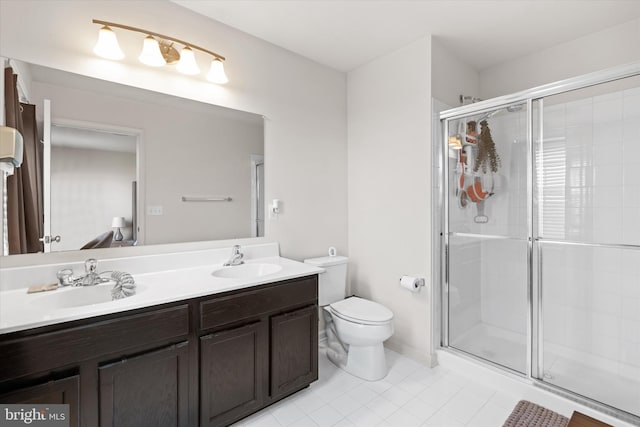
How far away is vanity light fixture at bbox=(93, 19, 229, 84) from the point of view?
1692 mm

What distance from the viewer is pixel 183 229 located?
205 cm

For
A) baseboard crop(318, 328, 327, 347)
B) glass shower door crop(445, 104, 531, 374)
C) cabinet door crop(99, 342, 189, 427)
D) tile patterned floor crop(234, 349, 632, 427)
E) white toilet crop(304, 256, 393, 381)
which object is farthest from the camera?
baseboard crop(318, 328, 327, 347)

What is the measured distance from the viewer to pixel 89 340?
1.26m

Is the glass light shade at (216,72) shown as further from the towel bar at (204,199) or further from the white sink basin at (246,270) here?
the white sink basin at (246,270)

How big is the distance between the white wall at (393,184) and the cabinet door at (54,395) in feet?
7.00

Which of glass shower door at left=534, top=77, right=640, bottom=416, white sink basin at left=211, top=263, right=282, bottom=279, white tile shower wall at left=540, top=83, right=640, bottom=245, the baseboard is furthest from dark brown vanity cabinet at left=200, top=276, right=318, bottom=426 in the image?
white tile shower wall at left=540, top=83, right=640, bottom=245

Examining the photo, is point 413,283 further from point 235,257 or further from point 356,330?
point 235,257

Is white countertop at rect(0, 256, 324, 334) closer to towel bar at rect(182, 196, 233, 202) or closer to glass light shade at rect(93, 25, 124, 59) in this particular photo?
towel bar at rect(182, 196, 233, 202)

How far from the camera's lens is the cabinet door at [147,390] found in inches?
51.6

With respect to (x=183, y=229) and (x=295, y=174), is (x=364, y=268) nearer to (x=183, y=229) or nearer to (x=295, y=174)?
(x=295, y=174)

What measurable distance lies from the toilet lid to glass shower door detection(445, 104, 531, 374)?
0.60 metres

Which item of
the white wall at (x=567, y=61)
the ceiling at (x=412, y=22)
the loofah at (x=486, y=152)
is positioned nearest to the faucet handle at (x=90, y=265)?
the ceiling at (x=412, y=22)

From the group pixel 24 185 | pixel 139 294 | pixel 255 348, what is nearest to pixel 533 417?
pixel 255 348

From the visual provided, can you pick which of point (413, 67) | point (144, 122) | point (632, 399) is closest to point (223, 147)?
point (144, 122)
